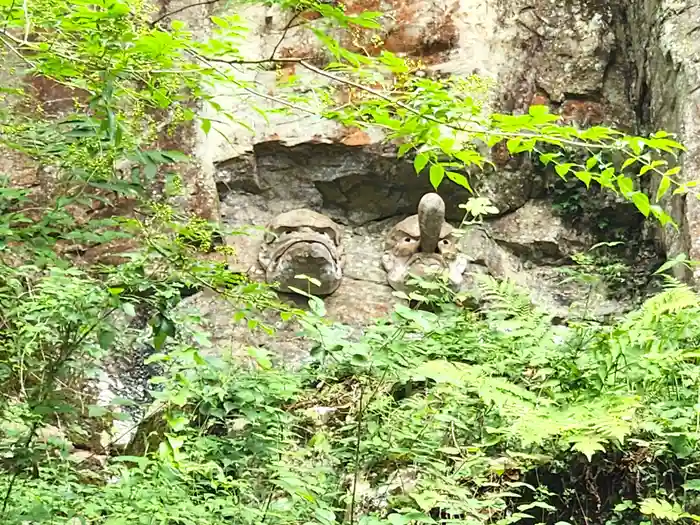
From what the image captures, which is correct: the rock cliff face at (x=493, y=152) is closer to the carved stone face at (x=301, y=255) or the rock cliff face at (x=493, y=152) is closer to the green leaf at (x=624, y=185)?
the carved stone face at (x=301, y=255)

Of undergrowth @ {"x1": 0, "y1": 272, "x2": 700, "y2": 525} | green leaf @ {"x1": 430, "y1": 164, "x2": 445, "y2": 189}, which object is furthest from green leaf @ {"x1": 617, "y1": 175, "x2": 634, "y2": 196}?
undergrowth @ {"x1": 0, "y1": 272, "x2": 700, "y2": 525}

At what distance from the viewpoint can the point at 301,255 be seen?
4984 millimetres

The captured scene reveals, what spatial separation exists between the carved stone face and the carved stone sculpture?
1.26ft

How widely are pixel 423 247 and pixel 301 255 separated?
83cm

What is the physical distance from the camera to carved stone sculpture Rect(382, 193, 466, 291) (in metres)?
4.89

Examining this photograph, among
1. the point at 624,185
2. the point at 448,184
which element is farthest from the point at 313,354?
the point at 448,184

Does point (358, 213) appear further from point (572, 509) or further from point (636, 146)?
point (636, 146)

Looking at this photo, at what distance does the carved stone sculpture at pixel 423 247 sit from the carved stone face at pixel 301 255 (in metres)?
0.39

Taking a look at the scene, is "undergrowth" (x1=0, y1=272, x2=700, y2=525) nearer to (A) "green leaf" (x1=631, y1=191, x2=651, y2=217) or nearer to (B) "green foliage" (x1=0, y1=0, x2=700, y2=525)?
(B) "green foliage" (x1=0, y1=0, x2=700, y2=525)

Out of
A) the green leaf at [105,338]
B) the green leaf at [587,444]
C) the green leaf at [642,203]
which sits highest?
the green leaf at [642,203]

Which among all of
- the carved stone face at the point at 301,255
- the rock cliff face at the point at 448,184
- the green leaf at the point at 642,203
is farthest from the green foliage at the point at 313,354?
the rock cliff face at the point at 448,184

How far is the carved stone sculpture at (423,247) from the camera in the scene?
4.89 m

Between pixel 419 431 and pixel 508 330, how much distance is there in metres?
0.79

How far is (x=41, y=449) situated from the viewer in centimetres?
221
